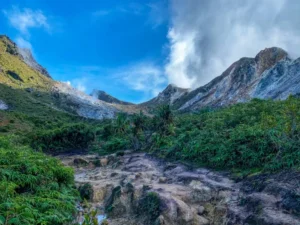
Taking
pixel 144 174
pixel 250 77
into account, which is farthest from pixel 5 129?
pixel 250 77

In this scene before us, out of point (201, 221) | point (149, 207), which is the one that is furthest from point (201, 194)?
point (149, 207)

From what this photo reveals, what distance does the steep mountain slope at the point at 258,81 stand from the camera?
100 m

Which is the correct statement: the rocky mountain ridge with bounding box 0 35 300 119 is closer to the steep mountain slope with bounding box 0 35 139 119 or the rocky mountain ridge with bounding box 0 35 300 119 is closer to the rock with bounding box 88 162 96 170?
the steep mountain slope with bounding box 0 35 139 119

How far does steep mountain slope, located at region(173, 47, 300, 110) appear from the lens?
100231 mm

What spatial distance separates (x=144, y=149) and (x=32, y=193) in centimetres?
4428

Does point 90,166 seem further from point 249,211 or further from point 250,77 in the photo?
point 250,77

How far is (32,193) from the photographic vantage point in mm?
11797

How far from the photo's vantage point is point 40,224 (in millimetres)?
9250

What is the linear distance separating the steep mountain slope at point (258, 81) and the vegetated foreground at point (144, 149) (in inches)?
1940

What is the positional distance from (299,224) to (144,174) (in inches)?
669

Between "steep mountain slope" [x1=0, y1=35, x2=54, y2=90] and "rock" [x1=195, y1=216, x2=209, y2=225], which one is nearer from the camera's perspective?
"rock" [x1=195, y1=216, x2=209, y2=225]

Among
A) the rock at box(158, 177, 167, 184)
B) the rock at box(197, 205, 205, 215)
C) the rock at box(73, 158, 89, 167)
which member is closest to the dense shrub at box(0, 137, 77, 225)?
the rock at box(197, 205, 205, 215)

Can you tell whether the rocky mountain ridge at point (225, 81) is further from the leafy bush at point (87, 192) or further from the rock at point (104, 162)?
the leafy bush at point (87, 192)

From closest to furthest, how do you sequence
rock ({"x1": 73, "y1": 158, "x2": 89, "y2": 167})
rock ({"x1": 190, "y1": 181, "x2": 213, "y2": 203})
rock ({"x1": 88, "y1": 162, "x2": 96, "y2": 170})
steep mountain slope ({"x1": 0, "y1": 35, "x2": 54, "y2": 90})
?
rock ({"x1": 190, "y1": 181, "x2": 213, "y2": 203}) < rock ({"x1": 88, "y1": 162, "x2": 96, "y2": 170}) < rock ({"x1": 73, "y1": 158, "x2": 89, "y2": 167}) < steep mountain slope ({"x1": 0, "y1": 35, "x2": 54, "y2": 90})
